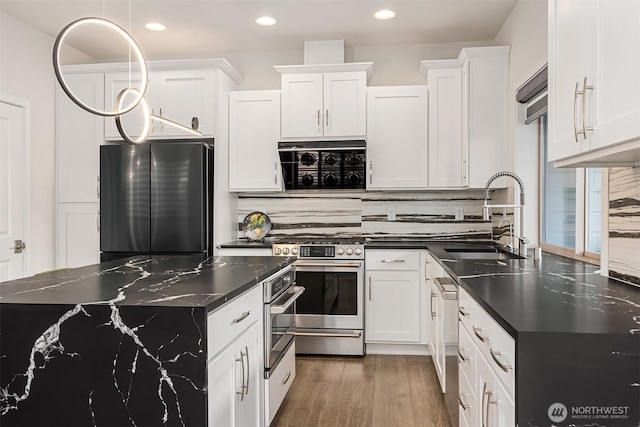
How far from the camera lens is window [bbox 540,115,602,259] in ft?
8.75

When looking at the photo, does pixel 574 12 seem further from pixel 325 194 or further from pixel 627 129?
pixel 325 194

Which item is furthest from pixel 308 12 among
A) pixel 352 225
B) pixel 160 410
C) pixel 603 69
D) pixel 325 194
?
pixel 160 410

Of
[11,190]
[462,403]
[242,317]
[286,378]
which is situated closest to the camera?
[242,317]

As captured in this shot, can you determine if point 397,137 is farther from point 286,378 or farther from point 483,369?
point 483,369

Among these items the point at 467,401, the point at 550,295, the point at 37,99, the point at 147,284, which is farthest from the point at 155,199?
the point at 550,295

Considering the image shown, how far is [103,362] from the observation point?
1.52 meters

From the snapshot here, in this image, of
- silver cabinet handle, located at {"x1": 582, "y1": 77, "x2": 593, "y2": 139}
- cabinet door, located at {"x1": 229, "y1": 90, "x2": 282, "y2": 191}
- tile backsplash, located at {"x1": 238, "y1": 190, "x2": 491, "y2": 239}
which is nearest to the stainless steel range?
tile backsplash, located at {"x1": 238, "y1": 190, "x2": 491, "y2": 239}

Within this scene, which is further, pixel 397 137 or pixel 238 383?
pixel 397 137

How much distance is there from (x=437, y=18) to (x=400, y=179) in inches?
52.1

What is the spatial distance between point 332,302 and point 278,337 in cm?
135

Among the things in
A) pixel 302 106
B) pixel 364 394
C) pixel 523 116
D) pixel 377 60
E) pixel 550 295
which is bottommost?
pixel 364 394

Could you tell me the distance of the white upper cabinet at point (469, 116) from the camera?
12.5 feet

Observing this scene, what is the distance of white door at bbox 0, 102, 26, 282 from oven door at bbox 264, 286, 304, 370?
2416mm

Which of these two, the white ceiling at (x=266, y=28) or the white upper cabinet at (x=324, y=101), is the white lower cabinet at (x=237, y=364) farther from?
the white ceiling at (x=266, y=28)
